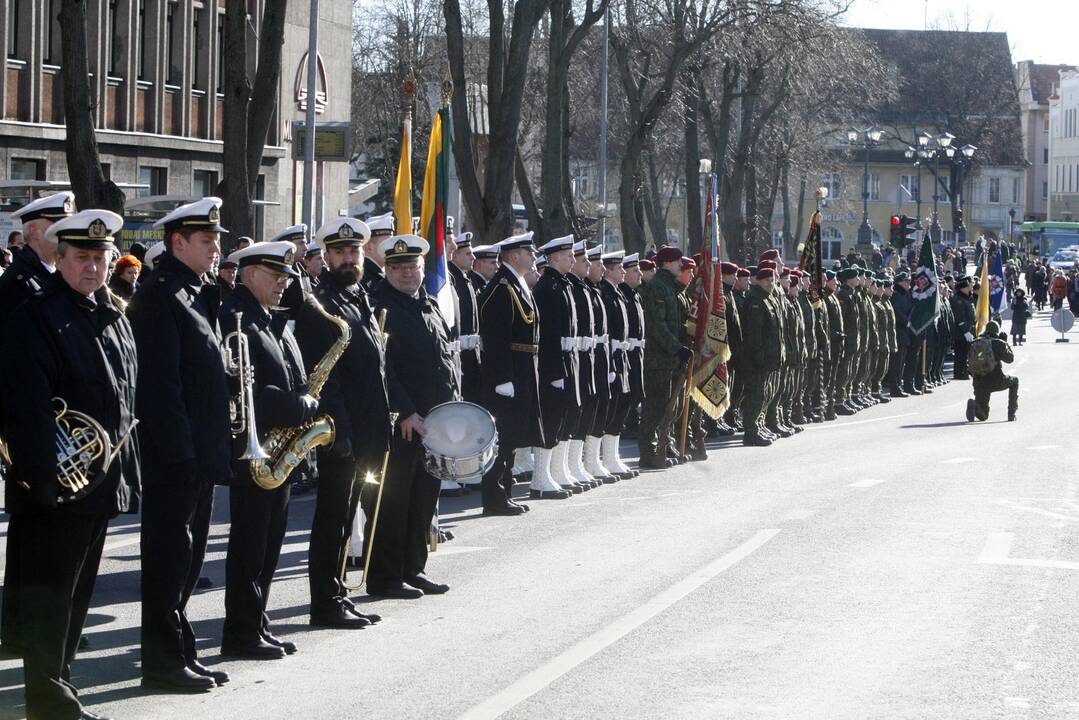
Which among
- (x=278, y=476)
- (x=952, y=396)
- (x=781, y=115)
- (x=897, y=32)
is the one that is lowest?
(x=952, y=396)

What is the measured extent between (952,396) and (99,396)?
2660 centimetres

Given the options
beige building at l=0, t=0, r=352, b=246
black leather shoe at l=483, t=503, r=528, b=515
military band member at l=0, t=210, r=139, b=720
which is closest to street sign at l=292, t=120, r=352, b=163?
beige building at l=0, t=0, r=352, b=246

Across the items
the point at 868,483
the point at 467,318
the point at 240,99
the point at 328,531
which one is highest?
the point at 240,99

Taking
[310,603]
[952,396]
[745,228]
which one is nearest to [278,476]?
[310,603]

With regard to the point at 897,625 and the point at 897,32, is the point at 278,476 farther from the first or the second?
the point at 897,32

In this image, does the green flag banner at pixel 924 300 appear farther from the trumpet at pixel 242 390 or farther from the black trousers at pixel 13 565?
the black trousers at pixel 13 565

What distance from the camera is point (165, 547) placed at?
316 inches

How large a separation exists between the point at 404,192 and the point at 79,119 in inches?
338

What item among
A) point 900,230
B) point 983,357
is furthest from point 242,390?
point 900,230

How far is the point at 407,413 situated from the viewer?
10.6m

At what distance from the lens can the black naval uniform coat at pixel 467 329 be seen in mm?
14812

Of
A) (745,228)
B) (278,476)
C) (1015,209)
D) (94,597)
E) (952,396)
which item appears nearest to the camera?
(278,476)

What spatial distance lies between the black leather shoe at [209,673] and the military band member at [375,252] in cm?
341

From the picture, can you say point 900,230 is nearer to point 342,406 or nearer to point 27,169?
point 27,169
